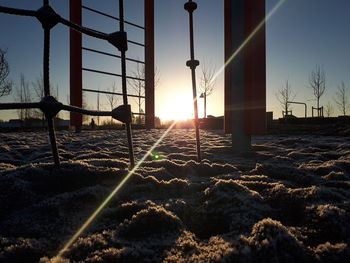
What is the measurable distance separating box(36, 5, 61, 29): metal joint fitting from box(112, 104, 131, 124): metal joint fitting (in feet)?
1.51

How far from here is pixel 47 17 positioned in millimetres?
981

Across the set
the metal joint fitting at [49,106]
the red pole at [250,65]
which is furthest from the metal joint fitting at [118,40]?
the red pole at [250,65]

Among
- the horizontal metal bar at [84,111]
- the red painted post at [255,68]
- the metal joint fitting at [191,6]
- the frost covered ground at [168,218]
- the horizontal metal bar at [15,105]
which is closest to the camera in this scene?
the frost covered ground at [168,218]

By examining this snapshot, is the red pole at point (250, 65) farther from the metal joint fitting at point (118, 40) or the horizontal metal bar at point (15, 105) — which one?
the horizontal metal bar at point (15, 105)

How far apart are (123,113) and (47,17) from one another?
524mm

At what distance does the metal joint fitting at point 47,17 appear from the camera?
974 mm

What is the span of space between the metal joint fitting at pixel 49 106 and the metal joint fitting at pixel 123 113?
269 mm

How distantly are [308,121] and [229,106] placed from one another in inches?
403

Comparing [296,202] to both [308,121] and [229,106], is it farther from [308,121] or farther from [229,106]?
Answer: [308,121]

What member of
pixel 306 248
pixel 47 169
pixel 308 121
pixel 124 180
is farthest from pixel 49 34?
pixel 308 121

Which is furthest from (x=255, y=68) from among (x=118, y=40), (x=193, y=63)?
(x=118, y=40)

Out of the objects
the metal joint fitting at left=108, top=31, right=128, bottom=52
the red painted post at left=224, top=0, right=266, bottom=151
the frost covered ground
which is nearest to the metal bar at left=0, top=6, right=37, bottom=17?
the metal joint fitting at left=108, top=31, right=128, bottom=52

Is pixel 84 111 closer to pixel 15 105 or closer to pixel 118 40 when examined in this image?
pixel 15 105

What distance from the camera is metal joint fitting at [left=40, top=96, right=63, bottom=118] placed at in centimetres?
96
